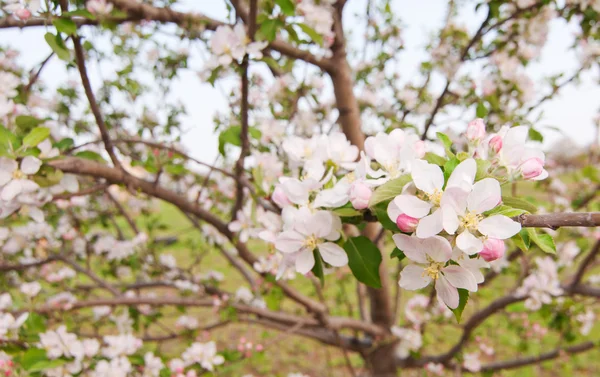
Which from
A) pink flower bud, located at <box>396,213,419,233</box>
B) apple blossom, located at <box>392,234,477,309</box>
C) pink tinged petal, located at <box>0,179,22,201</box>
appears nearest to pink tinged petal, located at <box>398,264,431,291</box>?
apple blossom, located at <box>392,234,477,309</box>

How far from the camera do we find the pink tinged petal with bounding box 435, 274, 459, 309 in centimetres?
63

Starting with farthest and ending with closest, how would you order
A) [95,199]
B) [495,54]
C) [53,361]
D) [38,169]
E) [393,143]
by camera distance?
1. [95,199]
2. [495,54]
3. [53,361]
4. [38,169]
5. [393,143]

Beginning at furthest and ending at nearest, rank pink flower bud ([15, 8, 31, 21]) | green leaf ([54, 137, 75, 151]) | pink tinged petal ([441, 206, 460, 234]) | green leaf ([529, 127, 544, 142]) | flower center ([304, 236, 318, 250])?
green leaf ([529, 127, 544, 142]), green leaf ([54, 137, 75, 151]), pink flower bud ([15, 8, 31, 21]), flower center ([304, 236, 318, 250]), pink tinged petal ([441, 206, 460, 234])

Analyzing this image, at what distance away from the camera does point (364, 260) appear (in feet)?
2.49

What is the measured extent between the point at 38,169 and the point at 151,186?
464mm

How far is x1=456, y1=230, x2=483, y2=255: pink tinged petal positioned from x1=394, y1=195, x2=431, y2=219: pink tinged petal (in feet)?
0.19

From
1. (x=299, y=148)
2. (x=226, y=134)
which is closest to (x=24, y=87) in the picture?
(x=226, y=134)

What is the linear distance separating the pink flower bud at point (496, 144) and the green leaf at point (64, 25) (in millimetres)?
1034

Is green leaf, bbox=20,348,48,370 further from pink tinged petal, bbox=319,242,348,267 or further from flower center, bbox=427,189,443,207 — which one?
flower center, bbox=427,189,443,207

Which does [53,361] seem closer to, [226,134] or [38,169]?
[38,169]

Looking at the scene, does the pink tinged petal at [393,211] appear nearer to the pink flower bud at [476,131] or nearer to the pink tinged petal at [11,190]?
the pink flower bud at [476,131]

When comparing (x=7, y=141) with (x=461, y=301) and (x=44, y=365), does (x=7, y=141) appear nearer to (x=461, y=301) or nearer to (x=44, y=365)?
(x=44, y=365)

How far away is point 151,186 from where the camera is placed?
1.44 m

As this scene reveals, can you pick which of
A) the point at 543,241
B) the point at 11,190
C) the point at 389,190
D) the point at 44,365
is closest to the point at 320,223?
the point at 389,190
